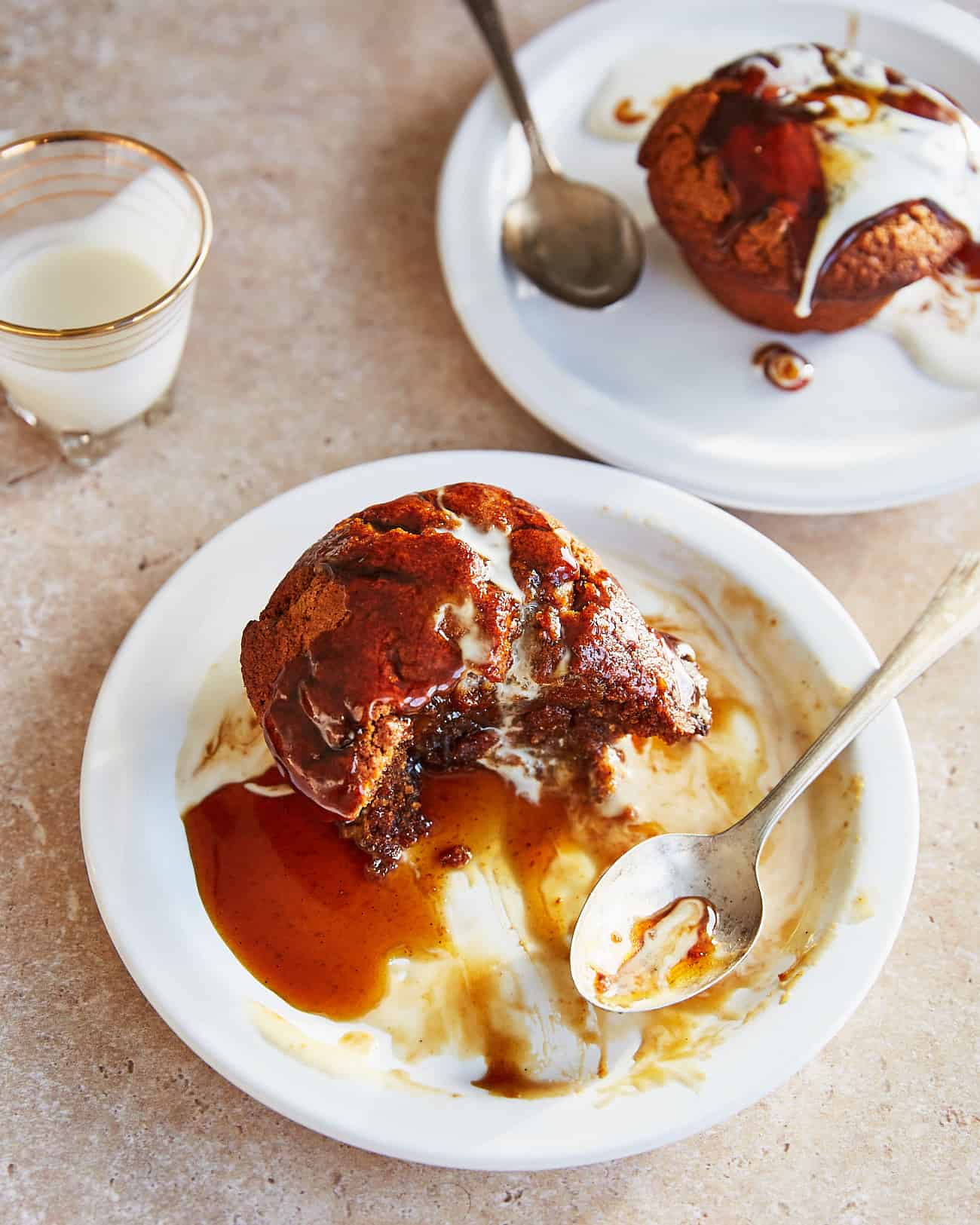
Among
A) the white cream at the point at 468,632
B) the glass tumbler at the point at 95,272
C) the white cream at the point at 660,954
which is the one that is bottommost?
the white cream at the point at 660,954

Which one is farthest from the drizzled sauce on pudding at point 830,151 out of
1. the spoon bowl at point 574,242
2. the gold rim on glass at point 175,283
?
the gold rim on glass at point 175,283

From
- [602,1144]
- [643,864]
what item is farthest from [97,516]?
[602,1144]

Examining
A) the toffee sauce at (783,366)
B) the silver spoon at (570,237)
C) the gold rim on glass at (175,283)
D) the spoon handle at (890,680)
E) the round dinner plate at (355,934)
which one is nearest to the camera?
the round dinner plate at (355,934)

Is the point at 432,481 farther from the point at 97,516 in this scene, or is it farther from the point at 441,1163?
the point at 441,1163

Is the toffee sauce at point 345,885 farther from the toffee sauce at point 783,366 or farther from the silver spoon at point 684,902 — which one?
the toffee sauce at point 783,366

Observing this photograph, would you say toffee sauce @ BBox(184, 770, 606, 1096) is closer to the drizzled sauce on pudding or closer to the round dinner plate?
the round dinner plate

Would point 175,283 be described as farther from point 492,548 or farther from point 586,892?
point 586,892

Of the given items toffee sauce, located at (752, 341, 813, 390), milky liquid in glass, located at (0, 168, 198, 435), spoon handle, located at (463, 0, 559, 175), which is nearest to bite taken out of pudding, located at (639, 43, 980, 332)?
toffee sauce, located at (752, 341, 813, 390)
